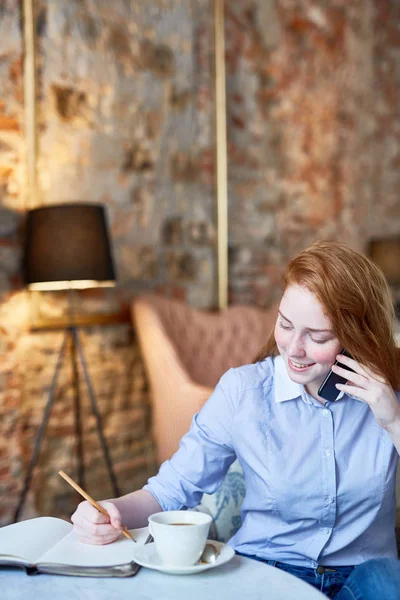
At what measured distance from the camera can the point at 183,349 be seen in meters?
3.72

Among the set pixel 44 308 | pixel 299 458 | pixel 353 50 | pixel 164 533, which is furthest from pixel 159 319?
pixel 353 50

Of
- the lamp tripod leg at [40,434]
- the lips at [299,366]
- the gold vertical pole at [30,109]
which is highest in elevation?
the gold vertical pole at [30,109]

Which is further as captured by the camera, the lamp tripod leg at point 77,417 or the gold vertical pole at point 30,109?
the lamp tripod leg at point 77,417

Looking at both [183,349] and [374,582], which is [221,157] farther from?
[374,582]

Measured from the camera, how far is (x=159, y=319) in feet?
11.8

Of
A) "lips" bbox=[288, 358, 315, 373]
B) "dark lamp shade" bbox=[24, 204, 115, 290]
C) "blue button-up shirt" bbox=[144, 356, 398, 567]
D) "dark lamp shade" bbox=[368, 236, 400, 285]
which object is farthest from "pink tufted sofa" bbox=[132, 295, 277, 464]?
"lips" bbox=[288, 358, 315, 373]

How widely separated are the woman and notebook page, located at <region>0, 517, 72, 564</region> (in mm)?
130

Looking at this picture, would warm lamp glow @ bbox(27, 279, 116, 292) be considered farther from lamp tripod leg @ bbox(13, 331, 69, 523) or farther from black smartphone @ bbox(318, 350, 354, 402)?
black smartphone @ bbox(318, 350, 354, 402)

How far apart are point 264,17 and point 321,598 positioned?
417 centimetres

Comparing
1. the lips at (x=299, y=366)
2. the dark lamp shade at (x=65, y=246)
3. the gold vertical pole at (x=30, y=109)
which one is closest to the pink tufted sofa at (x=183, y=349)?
the dark lamp shade at (x=65, y=246)

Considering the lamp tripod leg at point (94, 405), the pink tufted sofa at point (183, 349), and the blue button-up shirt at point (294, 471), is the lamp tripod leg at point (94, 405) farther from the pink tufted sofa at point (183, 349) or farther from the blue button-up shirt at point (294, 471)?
the blue button-up shirt at point (294, 471)

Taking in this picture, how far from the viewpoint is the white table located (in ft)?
3.48

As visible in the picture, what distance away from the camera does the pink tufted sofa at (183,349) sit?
332 centimetres

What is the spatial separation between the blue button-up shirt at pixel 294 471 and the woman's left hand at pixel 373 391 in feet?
0.35
